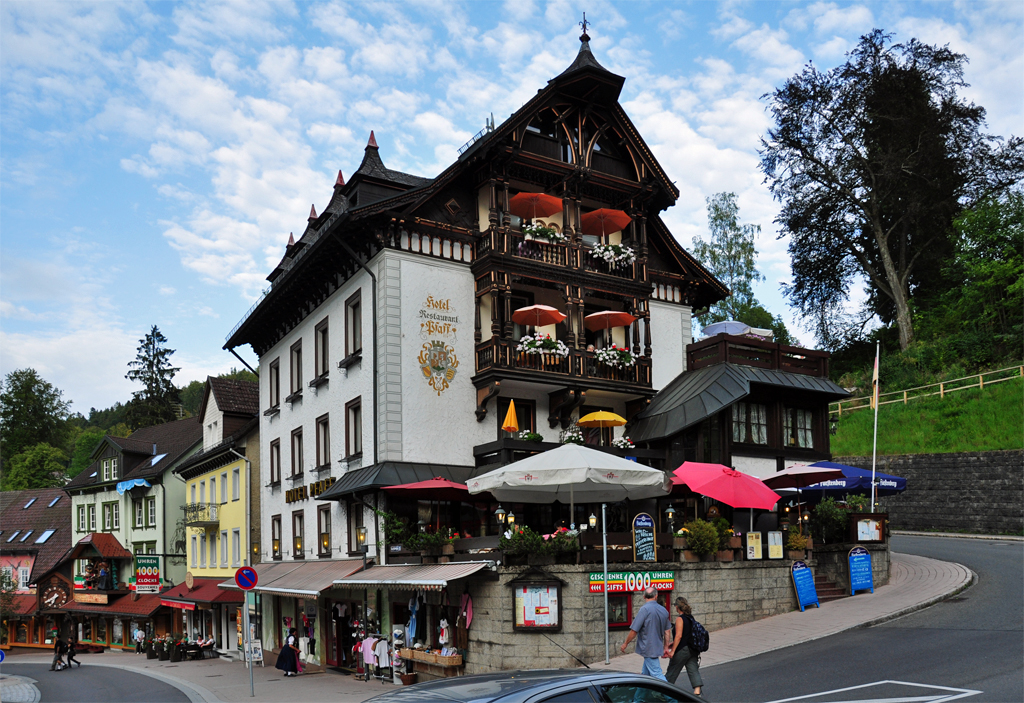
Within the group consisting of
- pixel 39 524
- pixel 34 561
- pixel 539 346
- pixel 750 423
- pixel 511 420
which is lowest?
pixel 34 561

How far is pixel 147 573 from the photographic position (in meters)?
44.7

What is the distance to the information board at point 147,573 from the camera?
145 feet

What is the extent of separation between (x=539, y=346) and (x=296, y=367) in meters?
11.2

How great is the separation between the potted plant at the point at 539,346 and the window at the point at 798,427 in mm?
7748

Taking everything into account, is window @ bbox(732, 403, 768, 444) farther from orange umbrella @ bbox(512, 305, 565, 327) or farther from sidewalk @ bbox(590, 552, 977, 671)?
orange umbrella @ bbox(512, 305, 565, 327)

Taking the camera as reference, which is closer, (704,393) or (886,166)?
(704,393)

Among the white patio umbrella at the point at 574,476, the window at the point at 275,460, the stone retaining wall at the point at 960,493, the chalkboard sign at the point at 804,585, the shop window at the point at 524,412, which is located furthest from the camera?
the window at the point at 275,460

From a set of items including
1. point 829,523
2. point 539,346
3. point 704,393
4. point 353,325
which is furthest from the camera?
point 353,325

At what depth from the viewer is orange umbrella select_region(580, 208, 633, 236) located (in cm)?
2728

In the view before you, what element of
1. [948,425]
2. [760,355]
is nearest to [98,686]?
[760,355]

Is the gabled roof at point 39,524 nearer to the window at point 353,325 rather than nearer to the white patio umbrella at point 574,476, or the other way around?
the window at point 353,325

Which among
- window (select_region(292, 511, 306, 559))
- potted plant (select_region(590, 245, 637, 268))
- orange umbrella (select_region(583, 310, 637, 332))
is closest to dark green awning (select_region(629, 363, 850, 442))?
orange umbrella (select_region(583, 310, 637, 332))

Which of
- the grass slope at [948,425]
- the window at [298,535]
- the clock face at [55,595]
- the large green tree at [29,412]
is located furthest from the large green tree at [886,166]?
the large green tree at [29,412]

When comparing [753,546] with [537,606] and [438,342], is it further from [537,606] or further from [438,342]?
[438,342]
